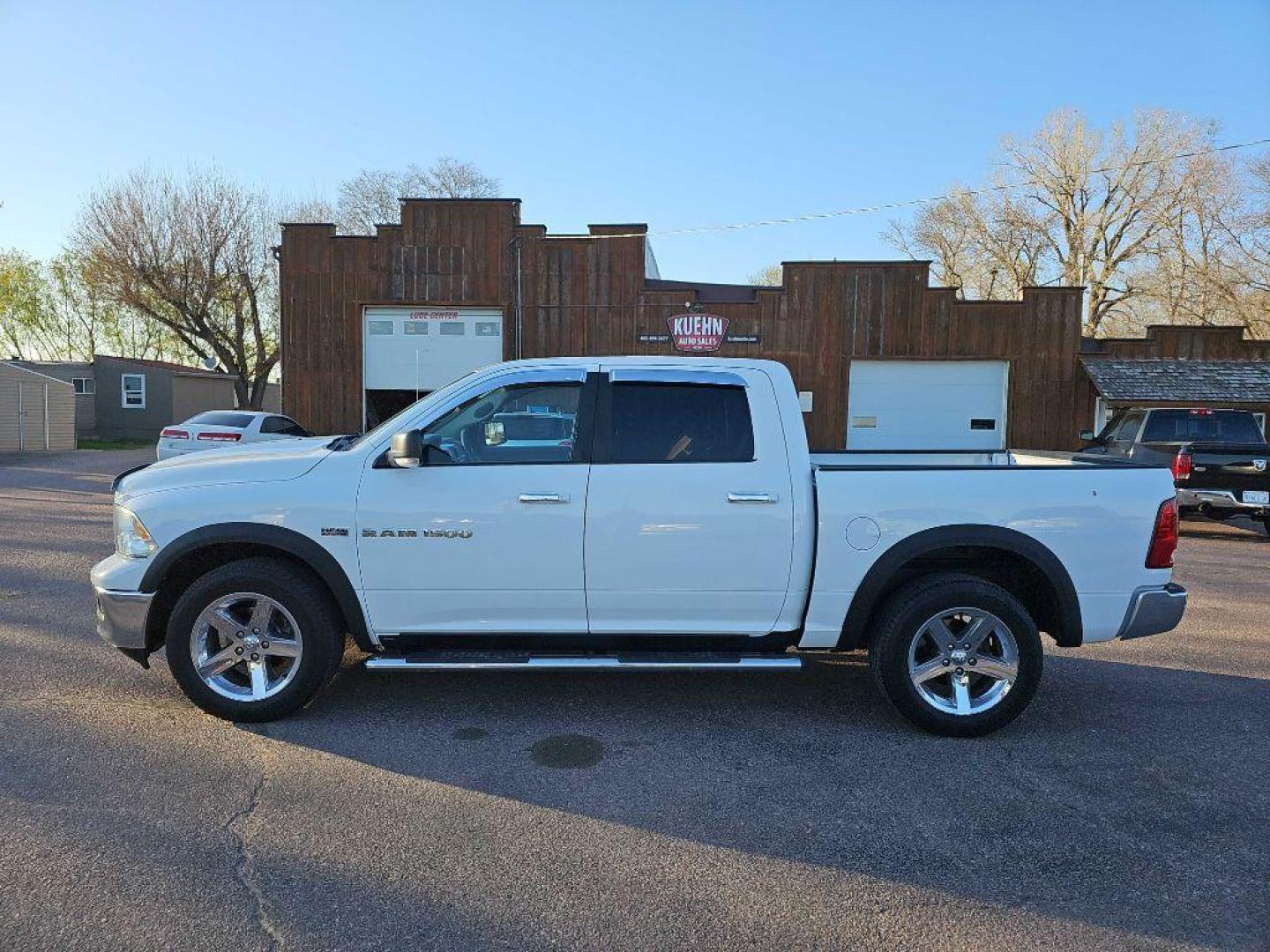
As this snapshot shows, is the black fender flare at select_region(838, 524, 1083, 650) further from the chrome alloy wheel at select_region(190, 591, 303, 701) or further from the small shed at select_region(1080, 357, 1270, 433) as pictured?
the small shed at select_region(1080, 357, 1270, 433)

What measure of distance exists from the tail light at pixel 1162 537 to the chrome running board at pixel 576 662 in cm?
191

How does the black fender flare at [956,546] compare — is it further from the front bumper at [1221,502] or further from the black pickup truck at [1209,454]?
the front bumper at [1221,502]

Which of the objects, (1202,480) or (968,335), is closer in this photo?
(1202,480)

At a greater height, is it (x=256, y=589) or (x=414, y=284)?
(x=414, y=284)

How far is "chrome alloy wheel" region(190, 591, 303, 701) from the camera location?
170 inches

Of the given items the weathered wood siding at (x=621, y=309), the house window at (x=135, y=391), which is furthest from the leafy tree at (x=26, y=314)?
the weathered wood siding at (x=621, y=309)

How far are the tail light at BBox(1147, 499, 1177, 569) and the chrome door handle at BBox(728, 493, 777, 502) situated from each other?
196 centimetres

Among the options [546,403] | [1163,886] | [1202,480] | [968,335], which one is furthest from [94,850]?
[968,335]

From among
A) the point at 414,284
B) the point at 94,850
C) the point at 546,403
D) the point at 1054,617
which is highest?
the point at 414,284

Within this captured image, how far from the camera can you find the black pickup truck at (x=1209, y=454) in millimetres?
11680

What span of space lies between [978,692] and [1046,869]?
1382mm

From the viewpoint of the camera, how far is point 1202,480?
39.0 feet

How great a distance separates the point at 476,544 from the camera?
426cm

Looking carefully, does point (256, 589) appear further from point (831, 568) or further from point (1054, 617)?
point (1054, 617)
